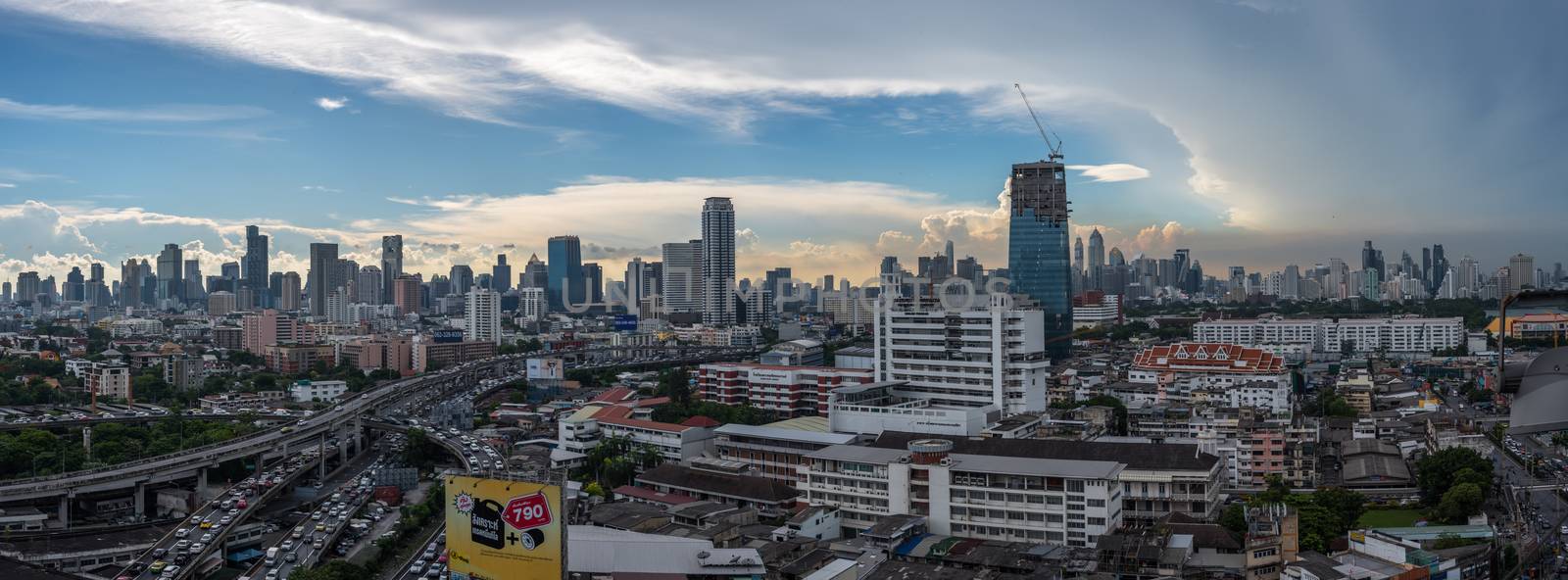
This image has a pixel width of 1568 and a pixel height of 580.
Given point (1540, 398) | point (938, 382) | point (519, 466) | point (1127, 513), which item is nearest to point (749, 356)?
point (938, 382)

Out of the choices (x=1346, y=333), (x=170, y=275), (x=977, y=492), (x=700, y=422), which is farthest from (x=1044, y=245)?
(x=170, y=275)

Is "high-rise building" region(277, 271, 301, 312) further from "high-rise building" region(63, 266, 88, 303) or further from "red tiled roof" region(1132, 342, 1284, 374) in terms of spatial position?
"red tiled roof" region(1132, 342, 1284, 374)

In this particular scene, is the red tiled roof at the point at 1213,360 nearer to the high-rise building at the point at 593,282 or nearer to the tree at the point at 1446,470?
the tree at the point at 1446,470

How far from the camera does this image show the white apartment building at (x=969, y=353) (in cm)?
1697

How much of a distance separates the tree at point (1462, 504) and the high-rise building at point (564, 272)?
64.8 m

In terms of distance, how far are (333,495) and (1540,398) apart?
1560cm

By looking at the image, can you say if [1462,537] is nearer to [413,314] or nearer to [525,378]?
[525,378]

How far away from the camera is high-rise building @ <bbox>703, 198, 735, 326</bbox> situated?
174 ft

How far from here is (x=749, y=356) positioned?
36.0 meters

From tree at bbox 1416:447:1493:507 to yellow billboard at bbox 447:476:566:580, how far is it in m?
10.6

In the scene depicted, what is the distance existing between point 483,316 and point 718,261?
14.7 meters

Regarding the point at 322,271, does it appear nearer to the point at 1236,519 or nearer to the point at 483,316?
the point at 483,316

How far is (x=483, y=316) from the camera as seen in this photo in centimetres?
4356

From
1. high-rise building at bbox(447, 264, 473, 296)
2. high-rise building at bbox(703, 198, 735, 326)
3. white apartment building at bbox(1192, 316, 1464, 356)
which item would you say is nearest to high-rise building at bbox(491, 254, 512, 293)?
high-rise building at bbox(447, 264, 473, 296)
